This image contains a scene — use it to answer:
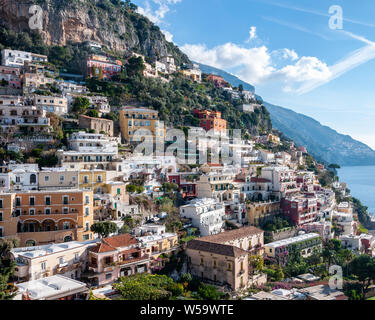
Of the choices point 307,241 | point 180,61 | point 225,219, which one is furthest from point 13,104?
point 180,61

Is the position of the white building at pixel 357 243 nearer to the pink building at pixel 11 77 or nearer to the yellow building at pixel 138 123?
the yellow building at pixel 138 123

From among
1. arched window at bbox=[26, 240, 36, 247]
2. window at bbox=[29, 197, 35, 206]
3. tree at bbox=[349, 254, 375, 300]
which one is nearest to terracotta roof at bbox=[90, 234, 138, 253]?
arched window at bbox=[26, 240, 36, 247]

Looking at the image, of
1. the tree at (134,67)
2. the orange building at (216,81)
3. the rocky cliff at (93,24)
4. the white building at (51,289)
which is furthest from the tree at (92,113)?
the orange building at (216,81)

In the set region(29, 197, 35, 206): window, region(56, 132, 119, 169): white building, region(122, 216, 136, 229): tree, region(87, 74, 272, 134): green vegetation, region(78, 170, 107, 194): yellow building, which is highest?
region(87, 74, 272, 134): green vegetation

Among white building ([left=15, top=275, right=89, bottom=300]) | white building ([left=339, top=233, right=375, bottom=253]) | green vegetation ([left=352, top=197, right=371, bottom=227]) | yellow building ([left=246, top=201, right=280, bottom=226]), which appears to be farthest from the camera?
green vegetation ([left=352, top=197, right=371, bottom=227])

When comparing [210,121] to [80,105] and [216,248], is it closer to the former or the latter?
[80,105]

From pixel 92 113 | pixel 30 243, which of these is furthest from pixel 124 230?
pixel 92 113

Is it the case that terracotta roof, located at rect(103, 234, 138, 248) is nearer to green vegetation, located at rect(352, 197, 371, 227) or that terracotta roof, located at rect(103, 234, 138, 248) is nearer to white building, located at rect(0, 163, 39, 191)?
white building, located at rect(0, 163, 39, 191)
